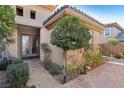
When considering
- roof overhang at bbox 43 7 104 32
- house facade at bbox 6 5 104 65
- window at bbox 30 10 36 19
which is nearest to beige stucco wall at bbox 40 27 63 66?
house facade at bbox 6 5 104 65

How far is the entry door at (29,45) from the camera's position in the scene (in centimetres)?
1028

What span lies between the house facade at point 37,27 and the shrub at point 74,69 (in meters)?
0.66

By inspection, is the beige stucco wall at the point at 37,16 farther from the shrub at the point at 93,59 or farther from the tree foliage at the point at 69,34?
the shrub at the point at 93,59

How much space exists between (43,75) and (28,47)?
481cm

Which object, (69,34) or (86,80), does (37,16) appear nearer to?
(69,34)

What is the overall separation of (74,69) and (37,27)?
14.4ft

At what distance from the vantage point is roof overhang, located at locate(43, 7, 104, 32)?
657 cm

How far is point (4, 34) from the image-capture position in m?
4.77

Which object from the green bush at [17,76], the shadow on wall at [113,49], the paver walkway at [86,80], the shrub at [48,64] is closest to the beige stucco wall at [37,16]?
the shrub at [48,64]

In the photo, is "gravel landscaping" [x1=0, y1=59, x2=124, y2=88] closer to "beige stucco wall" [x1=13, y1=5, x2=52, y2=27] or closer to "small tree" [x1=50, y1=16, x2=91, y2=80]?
"small tree" [x1=50, y1=16, x2=91, y2=80]
